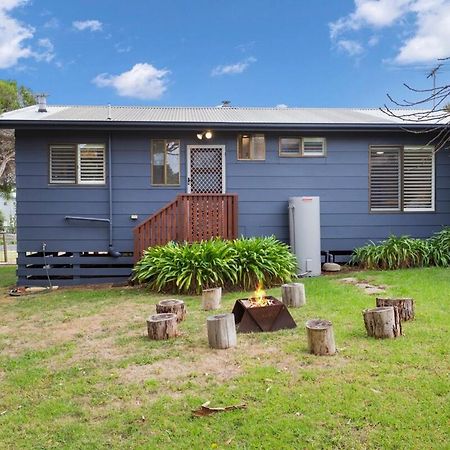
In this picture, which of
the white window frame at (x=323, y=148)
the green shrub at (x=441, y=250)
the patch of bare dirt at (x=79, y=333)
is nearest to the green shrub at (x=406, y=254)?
the green shrub at (x=441, y=250)

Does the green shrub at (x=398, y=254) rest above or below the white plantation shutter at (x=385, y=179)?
below

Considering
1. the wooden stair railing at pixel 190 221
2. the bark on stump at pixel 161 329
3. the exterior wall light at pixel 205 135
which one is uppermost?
the exterior wall light at pixel 205 135

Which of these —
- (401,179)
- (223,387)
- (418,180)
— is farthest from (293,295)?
(418,180)

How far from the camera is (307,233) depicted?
806 centimetres

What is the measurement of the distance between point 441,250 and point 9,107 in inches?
624

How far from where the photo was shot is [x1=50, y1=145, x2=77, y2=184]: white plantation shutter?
8.37 m

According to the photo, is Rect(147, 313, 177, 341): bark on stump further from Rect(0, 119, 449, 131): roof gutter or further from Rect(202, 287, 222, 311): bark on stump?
Rect(0, 119, 449, 131): roof gutter

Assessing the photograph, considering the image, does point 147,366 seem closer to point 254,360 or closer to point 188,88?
point 254,360

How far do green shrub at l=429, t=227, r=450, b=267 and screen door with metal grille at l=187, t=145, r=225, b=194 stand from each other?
14.2ft

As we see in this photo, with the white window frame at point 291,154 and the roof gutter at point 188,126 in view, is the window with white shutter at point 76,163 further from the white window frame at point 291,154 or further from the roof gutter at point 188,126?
the white window frame at point 291,154

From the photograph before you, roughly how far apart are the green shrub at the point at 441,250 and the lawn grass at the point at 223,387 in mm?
3476

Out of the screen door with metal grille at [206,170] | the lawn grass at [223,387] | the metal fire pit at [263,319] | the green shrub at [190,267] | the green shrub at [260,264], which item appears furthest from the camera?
the screen door with metal grille at [206,170]

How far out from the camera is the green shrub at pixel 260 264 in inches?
271

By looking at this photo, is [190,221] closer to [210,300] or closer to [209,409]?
[210,300]
